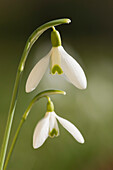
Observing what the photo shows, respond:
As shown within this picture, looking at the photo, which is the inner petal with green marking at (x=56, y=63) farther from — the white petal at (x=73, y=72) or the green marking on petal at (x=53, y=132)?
the green marking on petal at (x=53, y=132)

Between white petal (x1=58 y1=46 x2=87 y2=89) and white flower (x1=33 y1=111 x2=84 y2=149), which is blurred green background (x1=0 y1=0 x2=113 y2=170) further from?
white petal (x1=58 y1=46 x2=87 y2=89)

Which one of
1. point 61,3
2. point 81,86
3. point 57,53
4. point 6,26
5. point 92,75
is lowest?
point 81,86

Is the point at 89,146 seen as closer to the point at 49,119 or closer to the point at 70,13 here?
the point at 70,13

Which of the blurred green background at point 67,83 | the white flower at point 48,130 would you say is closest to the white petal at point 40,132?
the white flower at point 48,130

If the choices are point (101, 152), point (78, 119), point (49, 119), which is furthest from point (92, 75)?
point (49, 119)

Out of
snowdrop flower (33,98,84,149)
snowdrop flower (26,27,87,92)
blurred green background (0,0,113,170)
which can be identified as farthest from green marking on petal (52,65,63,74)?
blurred green background (0,0,113,170)

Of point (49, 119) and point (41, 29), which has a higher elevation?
point (41, 29)
